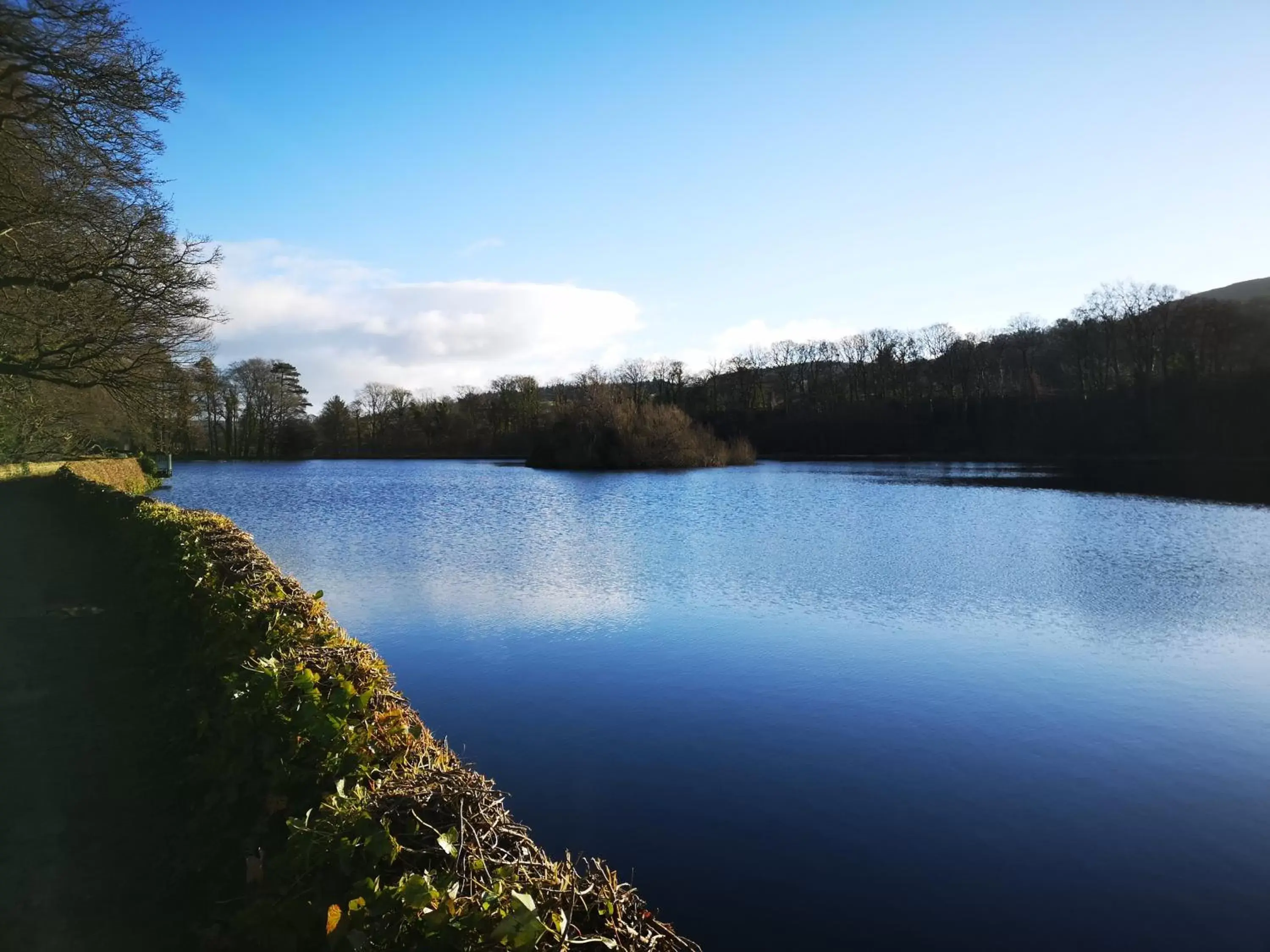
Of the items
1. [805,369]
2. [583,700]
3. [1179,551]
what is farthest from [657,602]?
[805,369]

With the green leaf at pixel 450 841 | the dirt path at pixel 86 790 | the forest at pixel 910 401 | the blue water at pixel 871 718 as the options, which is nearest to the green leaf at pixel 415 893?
the green leaf at pixel 450 841

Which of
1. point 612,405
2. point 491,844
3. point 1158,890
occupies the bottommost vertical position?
point 1158,890

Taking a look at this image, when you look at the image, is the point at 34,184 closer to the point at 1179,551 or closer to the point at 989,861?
the point at 989,861

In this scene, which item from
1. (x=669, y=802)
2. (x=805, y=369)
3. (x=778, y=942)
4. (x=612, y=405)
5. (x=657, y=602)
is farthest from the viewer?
(x=805, y=369)

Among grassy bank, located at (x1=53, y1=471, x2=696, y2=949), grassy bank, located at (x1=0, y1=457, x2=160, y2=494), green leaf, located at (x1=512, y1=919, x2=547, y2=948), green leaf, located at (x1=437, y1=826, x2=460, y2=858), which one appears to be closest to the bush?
grassy bank, located at (x1=0, y1=457, x2=160, y2=494)

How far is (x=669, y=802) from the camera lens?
516cm

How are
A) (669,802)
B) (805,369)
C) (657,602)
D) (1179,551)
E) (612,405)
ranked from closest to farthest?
(669,802), (657,602), (1179,551), (612,405), (805,369)

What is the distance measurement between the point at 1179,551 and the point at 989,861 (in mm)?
13496

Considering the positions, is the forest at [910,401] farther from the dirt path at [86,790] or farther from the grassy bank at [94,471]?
the dirt path at [86,790]

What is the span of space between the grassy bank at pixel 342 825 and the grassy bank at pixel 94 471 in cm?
1718

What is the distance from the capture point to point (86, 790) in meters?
4.34

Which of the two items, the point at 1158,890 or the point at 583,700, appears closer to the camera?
the point at 1158,890

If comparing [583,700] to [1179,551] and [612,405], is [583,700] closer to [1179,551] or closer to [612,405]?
[1179,551]

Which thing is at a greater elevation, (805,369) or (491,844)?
(805,369)
